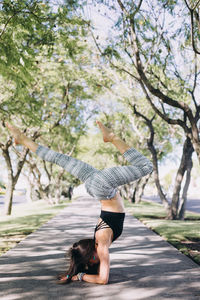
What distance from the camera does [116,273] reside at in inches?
179

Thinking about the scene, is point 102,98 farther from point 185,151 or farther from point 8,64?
point 8,64

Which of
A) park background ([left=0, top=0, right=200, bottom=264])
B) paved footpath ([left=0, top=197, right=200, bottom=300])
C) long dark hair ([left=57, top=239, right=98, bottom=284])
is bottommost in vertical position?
paved footpath ([left=0, top=197, right=200, bottom=300])

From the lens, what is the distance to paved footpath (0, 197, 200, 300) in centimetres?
366

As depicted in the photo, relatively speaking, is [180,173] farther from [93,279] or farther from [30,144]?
[30,144]

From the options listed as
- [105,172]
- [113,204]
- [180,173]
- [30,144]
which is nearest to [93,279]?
[113,204]

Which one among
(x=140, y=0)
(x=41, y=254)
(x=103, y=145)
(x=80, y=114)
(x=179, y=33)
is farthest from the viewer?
(x=103, y=145)

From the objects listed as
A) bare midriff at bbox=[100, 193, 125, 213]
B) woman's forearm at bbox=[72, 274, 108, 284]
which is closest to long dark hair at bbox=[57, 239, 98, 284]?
woman's forearm at bbox=[72, 274, 108, 284]

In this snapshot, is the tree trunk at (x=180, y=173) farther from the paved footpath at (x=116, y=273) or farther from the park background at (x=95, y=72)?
the paved footpath at (x=116, y=273)

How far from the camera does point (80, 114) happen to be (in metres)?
22.1

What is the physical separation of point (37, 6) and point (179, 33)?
5.49 meters

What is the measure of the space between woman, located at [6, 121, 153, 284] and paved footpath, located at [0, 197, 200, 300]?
0.71 ft

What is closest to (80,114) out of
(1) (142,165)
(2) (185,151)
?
(2) (185,151)

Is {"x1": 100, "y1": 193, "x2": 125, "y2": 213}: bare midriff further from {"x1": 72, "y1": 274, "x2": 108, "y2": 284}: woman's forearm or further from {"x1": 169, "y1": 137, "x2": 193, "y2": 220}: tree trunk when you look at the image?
{"x1": 169, "y1": 137, "x2": 193, "y2": 220}: tree trunk

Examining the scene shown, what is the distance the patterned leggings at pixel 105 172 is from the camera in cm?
354
